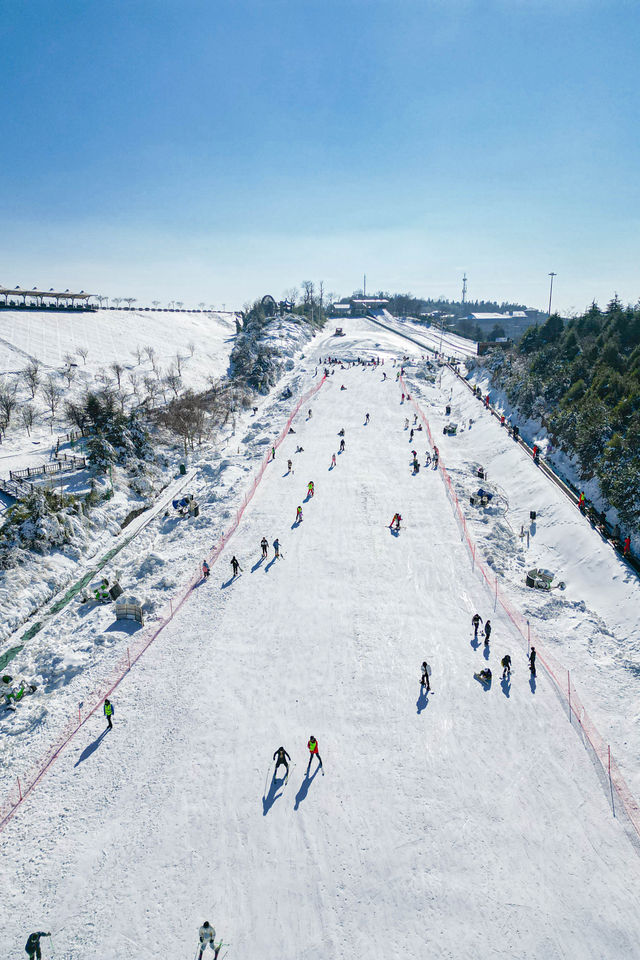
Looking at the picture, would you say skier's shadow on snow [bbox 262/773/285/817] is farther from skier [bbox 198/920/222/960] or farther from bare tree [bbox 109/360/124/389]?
bare tree [bbox 109/360/124/389]

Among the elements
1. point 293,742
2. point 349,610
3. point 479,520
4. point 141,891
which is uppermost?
point 479,520

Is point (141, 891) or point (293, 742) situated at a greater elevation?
point (293, 742)

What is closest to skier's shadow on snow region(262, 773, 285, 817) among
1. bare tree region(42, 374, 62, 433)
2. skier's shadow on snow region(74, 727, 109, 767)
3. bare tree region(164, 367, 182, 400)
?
skier's shadow on snow region(74, 727, 109, 767)

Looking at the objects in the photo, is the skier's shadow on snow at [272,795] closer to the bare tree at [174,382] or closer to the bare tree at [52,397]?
the bare tree at [52,397]

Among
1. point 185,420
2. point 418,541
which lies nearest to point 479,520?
point 418,541

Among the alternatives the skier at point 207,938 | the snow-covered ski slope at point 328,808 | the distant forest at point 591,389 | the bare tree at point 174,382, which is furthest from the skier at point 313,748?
the bare tree at point 174,382

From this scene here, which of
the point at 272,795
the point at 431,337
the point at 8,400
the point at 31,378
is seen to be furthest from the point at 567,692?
the point at 431,337

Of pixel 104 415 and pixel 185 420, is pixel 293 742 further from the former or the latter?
pixel 185 420
